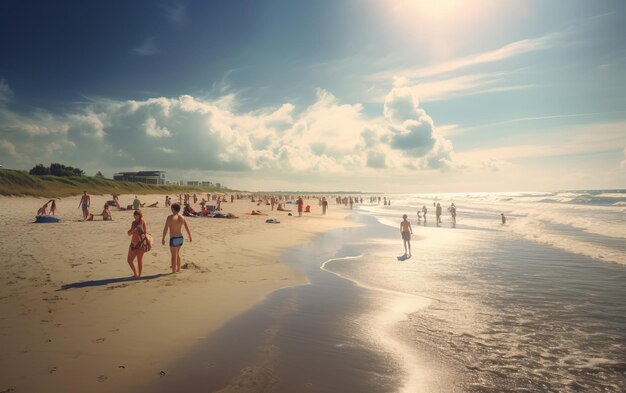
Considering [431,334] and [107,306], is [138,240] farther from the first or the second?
[431,334]

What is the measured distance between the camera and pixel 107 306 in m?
6.74

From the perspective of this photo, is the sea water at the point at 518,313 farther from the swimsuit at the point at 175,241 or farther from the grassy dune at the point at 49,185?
the grassy dune at the point at 49,185

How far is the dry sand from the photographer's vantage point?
4328 millimetres

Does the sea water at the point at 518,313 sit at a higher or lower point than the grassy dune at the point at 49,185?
lower

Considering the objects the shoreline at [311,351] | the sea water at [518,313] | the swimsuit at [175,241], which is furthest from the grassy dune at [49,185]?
the shoreline at [311,351]

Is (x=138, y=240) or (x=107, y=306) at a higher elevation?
(x=138, y=240)

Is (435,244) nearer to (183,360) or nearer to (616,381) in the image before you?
(616,381)

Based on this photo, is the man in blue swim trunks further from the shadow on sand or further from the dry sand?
the shadow on sand

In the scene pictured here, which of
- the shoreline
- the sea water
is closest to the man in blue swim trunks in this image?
the shoreline

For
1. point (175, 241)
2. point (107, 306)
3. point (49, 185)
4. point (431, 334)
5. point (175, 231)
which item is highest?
point (49, 185)

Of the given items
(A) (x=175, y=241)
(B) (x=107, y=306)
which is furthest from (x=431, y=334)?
(A) (x=175, y=241)

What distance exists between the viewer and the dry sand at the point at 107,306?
4.33 meters

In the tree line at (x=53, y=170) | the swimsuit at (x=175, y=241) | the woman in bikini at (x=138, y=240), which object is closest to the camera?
the woman in bikini at (x=138, y=240)

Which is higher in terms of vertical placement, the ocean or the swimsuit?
the swimsuit
